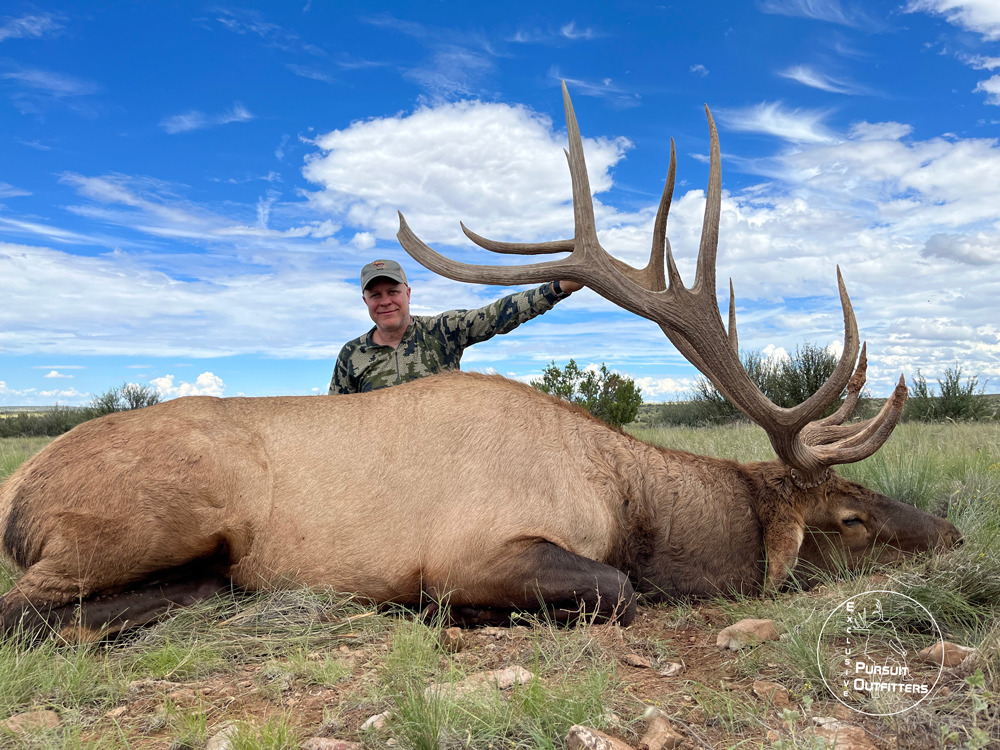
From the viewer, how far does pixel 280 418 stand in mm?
4293

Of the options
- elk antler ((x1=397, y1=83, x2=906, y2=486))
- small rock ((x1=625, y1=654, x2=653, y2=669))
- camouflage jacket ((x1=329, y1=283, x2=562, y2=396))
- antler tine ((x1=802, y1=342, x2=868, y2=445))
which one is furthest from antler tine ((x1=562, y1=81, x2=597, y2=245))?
small rock ((x1=625, y1=654, x2=653, y2=669))

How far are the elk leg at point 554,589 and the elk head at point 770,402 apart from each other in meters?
1.13

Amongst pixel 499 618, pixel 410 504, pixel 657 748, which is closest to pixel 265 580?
pixel 410 504

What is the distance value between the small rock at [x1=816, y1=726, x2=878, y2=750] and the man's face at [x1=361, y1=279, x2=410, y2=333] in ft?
18.3

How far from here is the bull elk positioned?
362cm

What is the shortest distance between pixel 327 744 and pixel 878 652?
2.14 m

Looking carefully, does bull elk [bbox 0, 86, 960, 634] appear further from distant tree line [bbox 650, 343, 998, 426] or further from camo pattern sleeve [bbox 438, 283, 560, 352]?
distant tree line [bbox 650, 343, 998, 426]

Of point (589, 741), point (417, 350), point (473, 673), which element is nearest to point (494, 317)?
point (417, 350)

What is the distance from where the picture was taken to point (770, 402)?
427cm

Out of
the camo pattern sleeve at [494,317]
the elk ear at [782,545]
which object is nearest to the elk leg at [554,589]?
the elk ear at [782,545]

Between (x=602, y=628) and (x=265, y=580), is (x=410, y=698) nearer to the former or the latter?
(x=602, y=628)

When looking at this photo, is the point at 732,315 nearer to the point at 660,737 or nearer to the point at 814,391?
the point at 660,737

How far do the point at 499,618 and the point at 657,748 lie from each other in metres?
1.58

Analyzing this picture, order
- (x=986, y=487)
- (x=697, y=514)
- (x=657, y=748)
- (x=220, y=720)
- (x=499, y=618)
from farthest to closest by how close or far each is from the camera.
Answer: (x=986, y=487) < (x=697, y=514) < (x=499, y=618) < (x=220, y=720) < (x=657, y=748)
